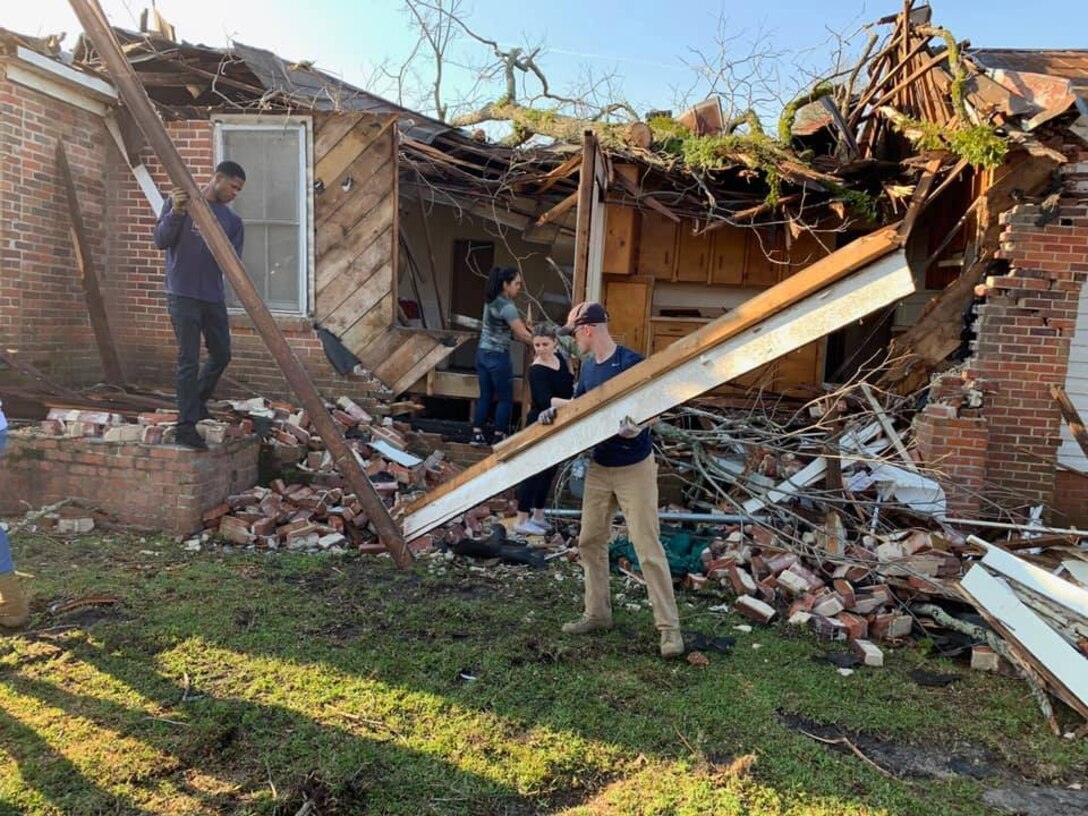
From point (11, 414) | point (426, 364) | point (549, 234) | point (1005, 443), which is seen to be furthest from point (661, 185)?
point (11, 414)

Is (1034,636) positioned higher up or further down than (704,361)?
further down

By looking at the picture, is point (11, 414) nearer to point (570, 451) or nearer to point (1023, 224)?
point (570, 451)

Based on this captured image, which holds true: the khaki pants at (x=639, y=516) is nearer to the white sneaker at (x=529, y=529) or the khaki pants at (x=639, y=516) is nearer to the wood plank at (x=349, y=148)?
the white sneaker at (x=529, y=529)

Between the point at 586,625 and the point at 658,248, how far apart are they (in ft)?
16.0

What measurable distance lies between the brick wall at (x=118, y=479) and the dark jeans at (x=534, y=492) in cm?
233

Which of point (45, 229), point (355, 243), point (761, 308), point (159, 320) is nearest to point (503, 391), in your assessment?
point (355, 243)

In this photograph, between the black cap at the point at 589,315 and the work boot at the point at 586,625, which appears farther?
the work boot at the point at 586,625

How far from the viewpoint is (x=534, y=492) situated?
5.69m

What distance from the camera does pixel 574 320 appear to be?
3.86 meters

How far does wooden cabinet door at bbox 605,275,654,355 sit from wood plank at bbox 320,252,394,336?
2.33 m

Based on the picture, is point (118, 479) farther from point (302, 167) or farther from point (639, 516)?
point (639, 516)

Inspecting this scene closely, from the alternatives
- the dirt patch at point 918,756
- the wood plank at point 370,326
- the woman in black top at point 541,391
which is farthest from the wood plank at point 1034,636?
the wood plank at point 370,326

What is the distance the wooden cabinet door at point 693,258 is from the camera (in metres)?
7.76

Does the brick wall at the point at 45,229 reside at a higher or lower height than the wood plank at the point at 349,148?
lower
